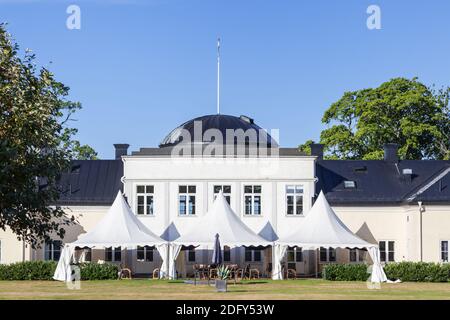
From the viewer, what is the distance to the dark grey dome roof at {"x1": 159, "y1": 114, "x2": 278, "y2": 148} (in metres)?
51.6

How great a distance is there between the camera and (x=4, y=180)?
846 inches

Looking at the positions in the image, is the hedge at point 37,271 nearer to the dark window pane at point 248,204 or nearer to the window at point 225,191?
the window at point 225,191

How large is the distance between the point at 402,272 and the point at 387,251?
6.11m

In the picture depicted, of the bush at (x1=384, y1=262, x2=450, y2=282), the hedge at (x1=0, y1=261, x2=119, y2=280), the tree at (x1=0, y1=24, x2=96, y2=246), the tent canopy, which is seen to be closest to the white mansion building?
the tent canopy

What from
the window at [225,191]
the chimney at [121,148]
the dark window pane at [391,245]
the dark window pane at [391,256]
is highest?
the chimney at [121,148]

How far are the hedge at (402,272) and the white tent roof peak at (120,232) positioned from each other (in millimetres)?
7994

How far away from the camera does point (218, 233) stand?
142ft

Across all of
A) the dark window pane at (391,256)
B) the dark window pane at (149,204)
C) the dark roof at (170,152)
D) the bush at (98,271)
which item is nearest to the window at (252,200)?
the dark roof at (170,152)

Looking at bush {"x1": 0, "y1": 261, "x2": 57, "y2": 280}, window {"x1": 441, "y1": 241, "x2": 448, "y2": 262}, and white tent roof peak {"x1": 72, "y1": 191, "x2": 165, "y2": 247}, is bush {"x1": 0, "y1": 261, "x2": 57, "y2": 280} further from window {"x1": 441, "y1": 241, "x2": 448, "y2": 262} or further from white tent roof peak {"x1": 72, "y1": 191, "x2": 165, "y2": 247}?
window {"x1": 441, "y1": 241, "x2": 448, "y2": 262}

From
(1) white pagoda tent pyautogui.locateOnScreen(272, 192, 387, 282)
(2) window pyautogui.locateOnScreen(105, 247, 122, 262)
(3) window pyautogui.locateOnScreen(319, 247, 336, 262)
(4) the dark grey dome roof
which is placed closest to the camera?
(1) white pagoda tent pyautogui.locateOnScreen(272, 192, 387, 282)

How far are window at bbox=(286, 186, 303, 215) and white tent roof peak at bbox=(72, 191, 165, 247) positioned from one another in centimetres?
799

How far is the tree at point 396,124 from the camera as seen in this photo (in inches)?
2398

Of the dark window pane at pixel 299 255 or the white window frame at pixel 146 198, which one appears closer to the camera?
the white window frame at pixel 146 198
